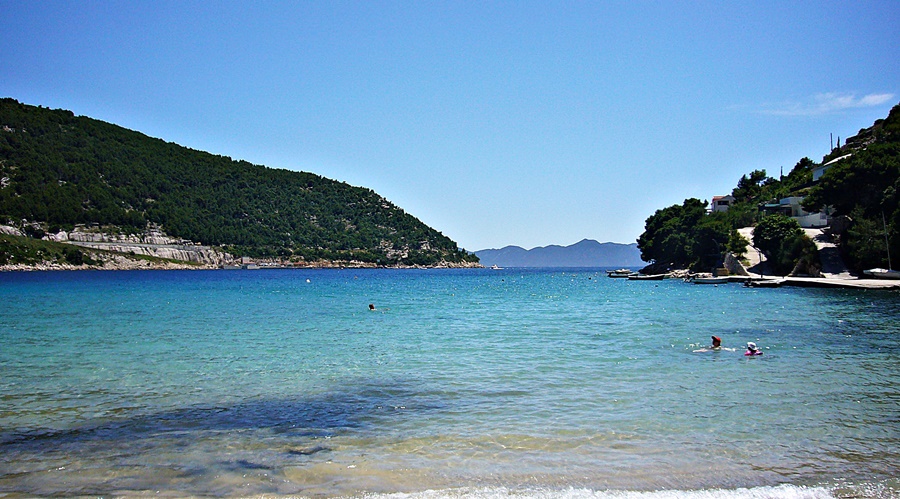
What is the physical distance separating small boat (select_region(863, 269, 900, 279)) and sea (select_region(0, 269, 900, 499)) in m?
35.4

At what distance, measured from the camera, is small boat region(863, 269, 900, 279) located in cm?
5266

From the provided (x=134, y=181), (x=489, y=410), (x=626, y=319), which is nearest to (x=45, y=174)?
(x=134, y=181)

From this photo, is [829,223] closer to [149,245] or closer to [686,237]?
[686,237]

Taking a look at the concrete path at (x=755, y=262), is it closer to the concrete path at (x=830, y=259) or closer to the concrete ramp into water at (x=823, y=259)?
the concrete ramp into water at (x=823, y=259)

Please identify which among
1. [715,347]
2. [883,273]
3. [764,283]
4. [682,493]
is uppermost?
[883,273]

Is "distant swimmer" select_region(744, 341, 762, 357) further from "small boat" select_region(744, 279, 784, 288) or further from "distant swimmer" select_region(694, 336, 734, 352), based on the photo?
"small boat" select_region(744, 279, 784, 288)

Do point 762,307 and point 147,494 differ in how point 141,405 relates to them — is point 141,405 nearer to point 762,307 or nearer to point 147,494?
point 147,494

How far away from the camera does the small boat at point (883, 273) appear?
52656 millimetres

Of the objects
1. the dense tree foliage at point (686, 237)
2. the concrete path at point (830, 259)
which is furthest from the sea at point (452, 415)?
the dense tree foliage at point (686, 237)

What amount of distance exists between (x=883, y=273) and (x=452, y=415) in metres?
57.5

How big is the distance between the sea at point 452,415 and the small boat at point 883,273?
116 feet

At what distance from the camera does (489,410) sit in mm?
12031

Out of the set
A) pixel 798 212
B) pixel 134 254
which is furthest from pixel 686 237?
pixel 134 254

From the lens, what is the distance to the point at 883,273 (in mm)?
54000
